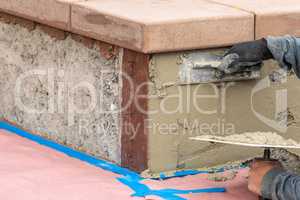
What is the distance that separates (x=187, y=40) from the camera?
162 inches

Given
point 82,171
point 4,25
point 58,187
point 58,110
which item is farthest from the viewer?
point 4,25

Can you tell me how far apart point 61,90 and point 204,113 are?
88cm

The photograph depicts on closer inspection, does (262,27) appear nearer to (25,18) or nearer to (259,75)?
(259,75)

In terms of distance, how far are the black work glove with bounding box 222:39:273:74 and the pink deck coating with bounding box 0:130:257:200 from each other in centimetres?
57

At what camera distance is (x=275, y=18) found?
4.34m

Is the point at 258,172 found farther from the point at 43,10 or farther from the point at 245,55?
the point at 43,10

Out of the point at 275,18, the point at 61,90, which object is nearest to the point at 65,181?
the point at 61,90

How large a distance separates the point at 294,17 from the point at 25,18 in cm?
155

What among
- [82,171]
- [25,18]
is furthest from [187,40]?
[25,18]

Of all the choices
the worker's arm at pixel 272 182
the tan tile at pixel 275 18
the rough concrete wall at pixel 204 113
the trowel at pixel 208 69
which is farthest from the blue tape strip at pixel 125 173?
the tan tile at pixel 275 18

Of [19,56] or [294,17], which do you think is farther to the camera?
[19,56]

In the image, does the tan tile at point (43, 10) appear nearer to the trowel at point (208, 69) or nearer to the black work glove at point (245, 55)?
the trowel at point (208, 69)

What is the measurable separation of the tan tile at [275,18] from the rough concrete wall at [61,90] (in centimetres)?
76

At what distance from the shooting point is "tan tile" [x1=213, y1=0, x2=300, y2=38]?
4.32 metres
